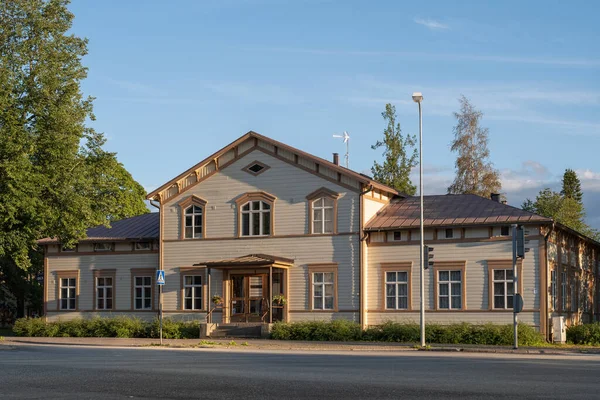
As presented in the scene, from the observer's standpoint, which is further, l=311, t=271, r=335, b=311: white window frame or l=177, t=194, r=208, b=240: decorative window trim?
l=177, t=194, r=208, b=240: decorative window trim

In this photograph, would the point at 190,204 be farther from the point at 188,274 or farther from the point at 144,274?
the point at 144,274

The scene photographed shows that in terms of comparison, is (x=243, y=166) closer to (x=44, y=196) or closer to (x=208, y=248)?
(x=208, y=248)

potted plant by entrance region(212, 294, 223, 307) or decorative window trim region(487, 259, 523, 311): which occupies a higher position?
decorative window trim region(487, 259, 523, 311)

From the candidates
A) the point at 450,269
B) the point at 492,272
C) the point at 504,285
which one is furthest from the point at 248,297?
the point at 504,285

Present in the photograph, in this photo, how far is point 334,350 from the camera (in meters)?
28.8

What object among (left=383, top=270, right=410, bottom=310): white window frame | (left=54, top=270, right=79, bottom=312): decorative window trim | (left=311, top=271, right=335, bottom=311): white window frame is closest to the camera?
(left=383, top=270, right=410, bottom=310): white window frame

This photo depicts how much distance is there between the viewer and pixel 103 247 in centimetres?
4266

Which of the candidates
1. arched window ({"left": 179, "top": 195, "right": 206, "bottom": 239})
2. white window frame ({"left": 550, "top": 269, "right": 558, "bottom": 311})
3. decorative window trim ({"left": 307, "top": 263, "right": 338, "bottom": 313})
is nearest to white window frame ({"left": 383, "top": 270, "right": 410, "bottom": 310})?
decorative window trim ({"left": 307, "top": 263, "right": 338, "bottom": 313})

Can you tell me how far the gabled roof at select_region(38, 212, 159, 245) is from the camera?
41.9 metres

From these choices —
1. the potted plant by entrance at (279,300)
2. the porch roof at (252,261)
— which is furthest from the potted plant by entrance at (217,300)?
the potted plant by entrance at (279,300)

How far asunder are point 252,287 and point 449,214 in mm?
9473

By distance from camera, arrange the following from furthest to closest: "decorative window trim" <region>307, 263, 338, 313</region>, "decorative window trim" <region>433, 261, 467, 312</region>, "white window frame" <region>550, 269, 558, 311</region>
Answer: "decorative window trim" <region>307, 263, 338, 313</region>
"white window frame" <region>550, 269, 558, 311</region>
"decorative window trim" <region>433, 261, 467, 312</region>

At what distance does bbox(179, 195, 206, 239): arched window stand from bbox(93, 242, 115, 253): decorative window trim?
14.1ft

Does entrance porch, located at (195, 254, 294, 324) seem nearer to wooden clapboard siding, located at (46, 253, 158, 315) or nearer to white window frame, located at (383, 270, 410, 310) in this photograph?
wooden clapboard siding, located at (46, 253, 158, 315)
